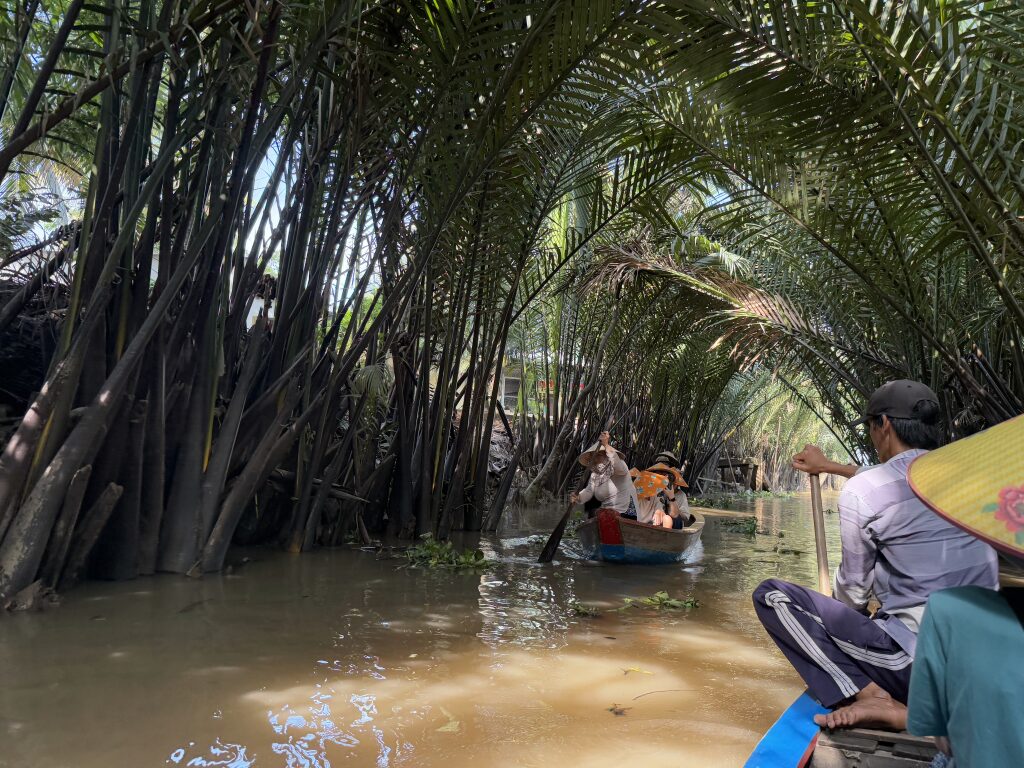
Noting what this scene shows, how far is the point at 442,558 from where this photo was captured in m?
5.79

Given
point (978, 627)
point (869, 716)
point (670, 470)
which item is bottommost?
point (869, 716)

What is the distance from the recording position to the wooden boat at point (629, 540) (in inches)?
262

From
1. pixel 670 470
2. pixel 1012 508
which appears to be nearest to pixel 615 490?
pixel 670 470

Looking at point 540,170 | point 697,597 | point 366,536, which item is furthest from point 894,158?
point 366,536

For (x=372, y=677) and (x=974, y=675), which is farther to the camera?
(x=372, y=677)

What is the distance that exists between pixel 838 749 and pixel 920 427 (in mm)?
1028

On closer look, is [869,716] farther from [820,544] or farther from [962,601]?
[962,601]

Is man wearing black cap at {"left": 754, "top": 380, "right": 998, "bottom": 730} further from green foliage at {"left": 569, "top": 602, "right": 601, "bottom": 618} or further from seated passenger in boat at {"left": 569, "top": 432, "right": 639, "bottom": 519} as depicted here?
seated passenger in boat at {"left": 569, "top": 432, "right": 639, "bottom": 519}

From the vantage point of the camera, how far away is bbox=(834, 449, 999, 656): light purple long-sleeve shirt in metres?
2.26

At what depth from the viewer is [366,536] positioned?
21.9ft

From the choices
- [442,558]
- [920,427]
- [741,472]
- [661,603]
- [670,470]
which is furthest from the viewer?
[741,472]

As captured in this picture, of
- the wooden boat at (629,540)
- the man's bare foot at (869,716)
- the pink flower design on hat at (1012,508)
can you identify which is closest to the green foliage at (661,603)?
the wooden boat at (629,540)

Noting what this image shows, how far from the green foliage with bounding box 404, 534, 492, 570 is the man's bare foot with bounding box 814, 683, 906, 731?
3761 millimetres

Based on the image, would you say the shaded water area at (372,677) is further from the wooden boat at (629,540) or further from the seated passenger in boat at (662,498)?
the seated passenger in boat at (662,498)
